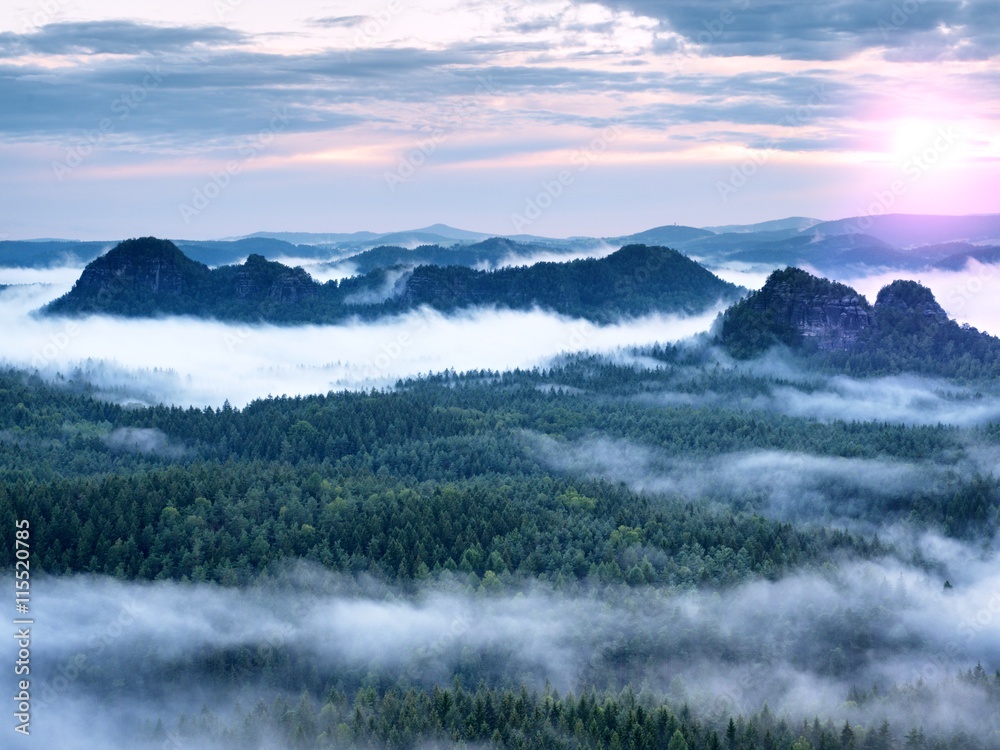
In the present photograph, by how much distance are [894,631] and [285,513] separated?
9094cm

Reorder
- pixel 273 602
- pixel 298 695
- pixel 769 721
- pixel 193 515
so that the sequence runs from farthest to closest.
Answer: pixel 193 515, pixel 273 602, pixel 298 695, pixel 769 721

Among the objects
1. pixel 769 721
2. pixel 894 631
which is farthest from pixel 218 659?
pixel 894 631

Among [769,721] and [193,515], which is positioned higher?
[193,515]

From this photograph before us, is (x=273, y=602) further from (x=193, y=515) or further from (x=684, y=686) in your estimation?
(x=684, y=686)

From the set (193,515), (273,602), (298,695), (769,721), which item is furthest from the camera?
(193,515)

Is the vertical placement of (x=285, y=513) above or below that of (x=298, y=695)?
above

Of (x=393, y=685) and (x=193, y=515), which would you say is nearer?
(x=393, y=685)

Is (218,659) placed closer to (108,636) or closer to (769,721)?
(108,636)

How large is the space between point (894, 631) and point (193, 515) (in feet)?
337

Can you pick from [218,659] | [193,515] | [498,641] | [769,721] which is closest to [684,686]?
[769,721]

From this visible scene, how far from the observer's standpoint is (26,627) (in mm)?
159000

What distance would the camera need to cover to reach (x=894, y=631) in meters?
182

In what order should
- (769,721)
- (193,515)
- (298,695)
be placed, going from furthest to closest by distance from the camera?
(193,515) → (298,695) → (769,721)

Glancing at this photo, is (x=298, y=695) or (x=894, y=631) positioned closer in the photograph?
(x=298, y=695)
